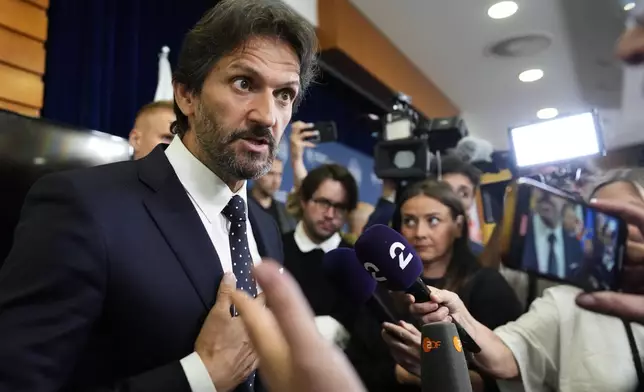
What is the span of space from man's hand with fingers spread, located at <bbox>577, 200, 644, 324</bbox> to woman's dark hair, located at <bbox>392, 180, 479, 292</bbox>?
319 millimetres

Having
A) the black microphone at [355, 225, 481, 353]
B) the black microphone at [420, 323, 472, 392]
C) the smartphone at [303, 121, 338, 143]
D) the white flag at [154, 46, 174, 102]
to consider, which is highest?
the white flag at [154, 46, 174, 102]

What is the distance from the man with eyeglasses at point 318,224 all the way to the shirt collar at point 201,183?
723 millimetres

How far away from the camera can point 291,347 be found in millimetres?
231

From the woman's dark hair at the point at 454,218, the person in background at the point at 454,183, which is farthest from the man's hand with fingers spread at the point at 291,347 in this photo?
the person in background at the point at 454,183

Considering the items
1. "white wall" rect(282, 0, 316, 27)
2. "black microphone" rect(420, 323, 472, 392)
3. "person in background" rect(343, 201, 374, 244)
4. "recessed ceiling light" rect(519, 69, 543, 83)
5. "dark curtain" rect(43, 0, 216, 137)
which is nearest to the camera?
"black microphone" rect(420, 323, 472, 392)

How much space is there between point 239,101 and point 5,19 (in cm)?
110

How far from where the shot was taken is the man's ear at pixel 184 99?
0.89 meters

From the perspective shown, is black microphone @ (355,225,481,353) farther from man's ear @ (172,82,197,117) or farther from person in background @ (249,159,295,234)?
person in background @ (249,159,295,234)

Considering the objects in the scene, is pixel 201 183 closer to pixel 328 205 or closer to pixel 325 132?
pixel 328 205

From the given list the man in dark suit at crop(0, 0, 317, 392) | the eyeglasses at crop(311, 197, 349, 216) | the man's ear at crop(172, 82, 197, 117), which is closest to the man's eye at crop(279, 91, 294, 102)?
the man in dark suit at crop(0, 0, 317, 392)

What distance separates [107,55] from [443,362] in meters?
1.67

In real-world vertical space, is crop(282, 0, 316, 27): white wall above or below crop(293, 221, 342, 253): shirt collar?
above

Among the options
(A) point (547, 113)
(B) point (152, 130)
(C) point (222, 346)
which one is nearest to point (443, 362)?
(C) point (222, 346)

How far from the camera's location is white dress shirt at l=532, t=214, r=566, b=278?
0.58m
